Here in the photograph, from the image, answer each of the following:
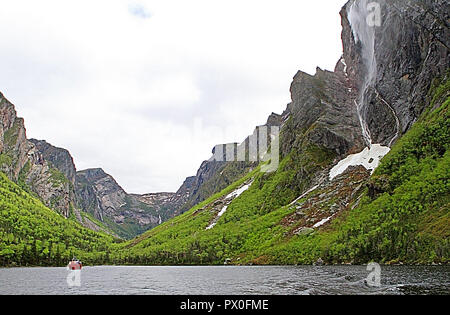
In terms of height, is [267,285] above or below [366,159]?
below

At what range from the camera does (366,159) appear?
189 meters

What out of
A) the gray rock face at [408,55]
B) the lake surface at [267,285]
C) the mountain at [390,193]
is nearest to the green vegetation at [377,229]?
the mountain at [390,193]

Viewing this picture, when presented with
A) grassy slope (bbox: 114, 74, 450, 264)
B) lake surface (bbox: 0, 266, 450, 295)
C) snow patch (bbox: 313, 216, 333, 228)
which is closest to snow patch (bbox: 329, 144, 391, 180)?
grassy slope (bbox: 114, 74, 450, 264)

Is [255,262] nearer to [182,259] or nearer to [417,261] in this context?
[182,259]

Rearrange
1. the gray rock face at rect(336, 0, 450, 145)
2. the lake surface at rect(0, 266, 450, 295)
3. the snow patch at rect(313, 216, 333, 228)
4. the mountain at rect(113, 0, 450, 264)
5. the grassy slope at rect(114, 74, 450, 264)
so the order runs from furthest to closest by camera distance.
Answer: the gray rock face at rect(336, 0, 450, 145) < the snow patch at rect(313, 216, 333, 228) < the mountain at rect(113, 0, 450, 264) < the grassy slope at rect(114, 74, 450, 264) < the lake surface at rect(0, 266, 450, 295)

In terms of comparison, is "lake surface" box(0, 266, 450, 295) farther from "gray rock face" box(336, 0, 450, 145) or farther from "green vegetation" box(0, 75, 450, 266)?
"gray rock face" box(336, 0, 450, 145)

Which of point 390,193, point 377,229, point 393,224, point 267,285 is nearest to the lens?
point 267,285

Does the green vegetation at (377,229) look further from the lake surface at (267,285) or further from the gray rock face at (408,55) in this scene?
the lake surface at (267,285)

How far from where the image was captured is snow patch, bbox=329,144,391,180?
18435 cm

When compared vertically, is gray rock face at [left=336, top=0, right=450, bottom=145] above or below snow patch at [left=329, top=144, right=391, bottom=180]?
above

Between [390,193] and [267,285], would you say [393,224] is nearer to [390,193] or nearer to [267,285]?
[390,193]

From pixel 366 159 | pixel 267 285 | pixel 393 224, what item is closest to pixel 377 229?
pixel 393 224
